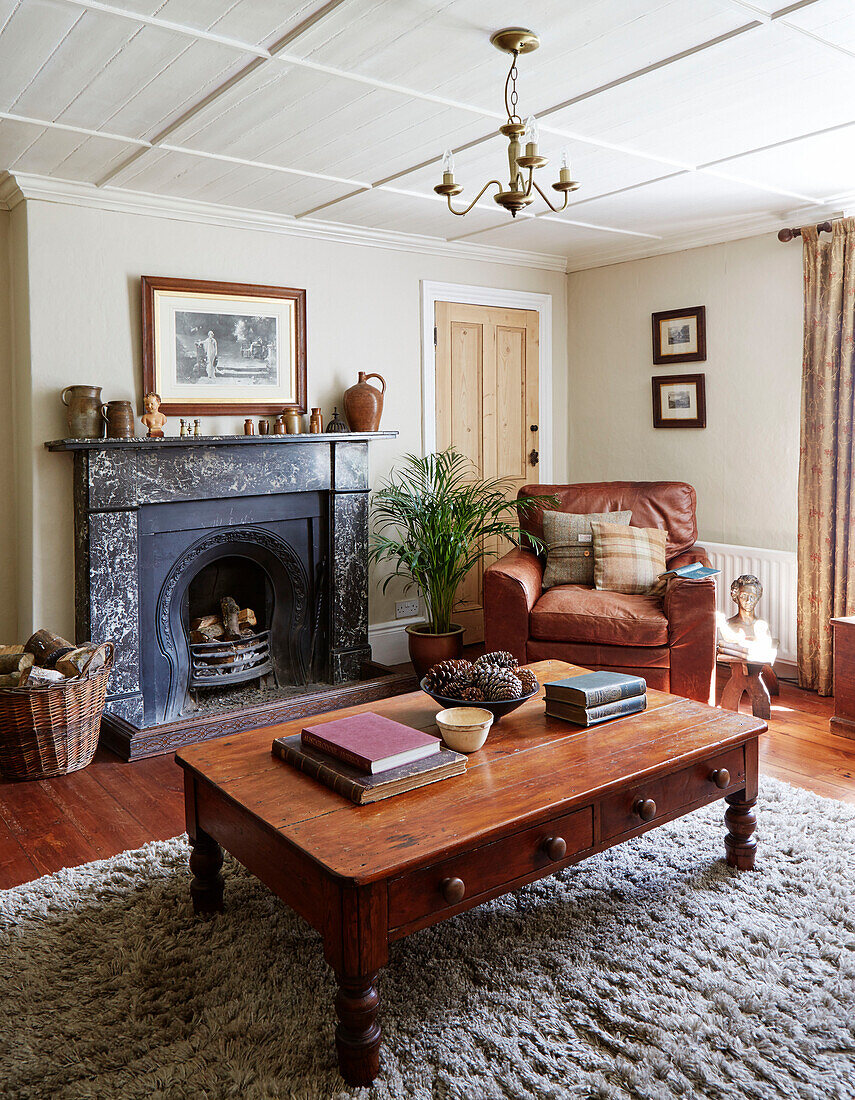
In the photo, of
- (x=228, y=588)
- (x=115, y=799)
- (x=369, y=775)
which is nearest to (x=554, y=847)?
(x=369, y=775)

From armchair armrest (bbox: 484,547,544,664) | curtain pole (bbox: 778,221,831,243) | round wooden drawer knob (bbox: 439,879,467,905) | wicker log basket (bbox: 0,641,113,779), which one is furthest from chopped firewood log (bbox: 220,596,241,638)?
curtain pole (bbox: 778,221,831,243)

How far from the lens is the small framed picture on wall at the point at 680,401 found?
4.60 metres

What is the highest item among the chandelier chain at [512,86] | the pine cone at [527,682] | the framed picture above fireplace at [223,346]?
the chandelier chain at [512,86]

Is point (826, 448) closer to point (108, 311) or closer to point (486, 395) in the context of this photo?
point (486, 395)

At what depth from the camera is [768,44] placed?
225 centimetres

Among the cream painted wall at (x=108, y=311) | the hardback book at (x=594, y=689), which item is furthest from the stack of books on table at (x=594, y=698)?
the cream painted wall at (x=108, y=311)

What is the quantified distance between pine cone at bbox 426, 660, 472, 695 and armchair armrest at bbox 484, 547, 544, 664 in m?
1.44

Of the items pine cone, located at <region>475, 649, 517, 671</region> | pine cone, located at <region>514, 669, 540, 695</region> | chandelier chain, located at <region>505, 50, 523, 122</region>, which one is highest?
chandelier chain, located at <region>505, 50, 523, 122</region>

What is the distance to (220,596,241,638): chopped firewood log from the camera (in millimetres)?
4113

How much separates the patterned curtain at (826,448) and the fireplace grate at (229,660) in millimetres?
2596

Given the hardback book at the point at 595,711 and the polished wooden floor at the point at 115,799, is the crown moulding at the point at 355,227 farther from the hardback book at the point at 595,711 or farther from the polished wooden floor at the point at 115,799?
the hardback book at the point at 595,711

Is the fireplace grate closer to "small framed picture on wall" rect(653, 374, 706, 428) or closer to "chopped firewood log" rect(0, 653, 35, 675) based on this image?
"chopped firewood log" rect(0, 653, 35, 675)

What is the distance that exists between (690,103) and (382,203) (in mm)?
1555

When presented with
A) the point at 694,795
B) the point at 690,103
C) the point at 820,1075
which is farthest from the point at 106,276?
the point at 820,1075
